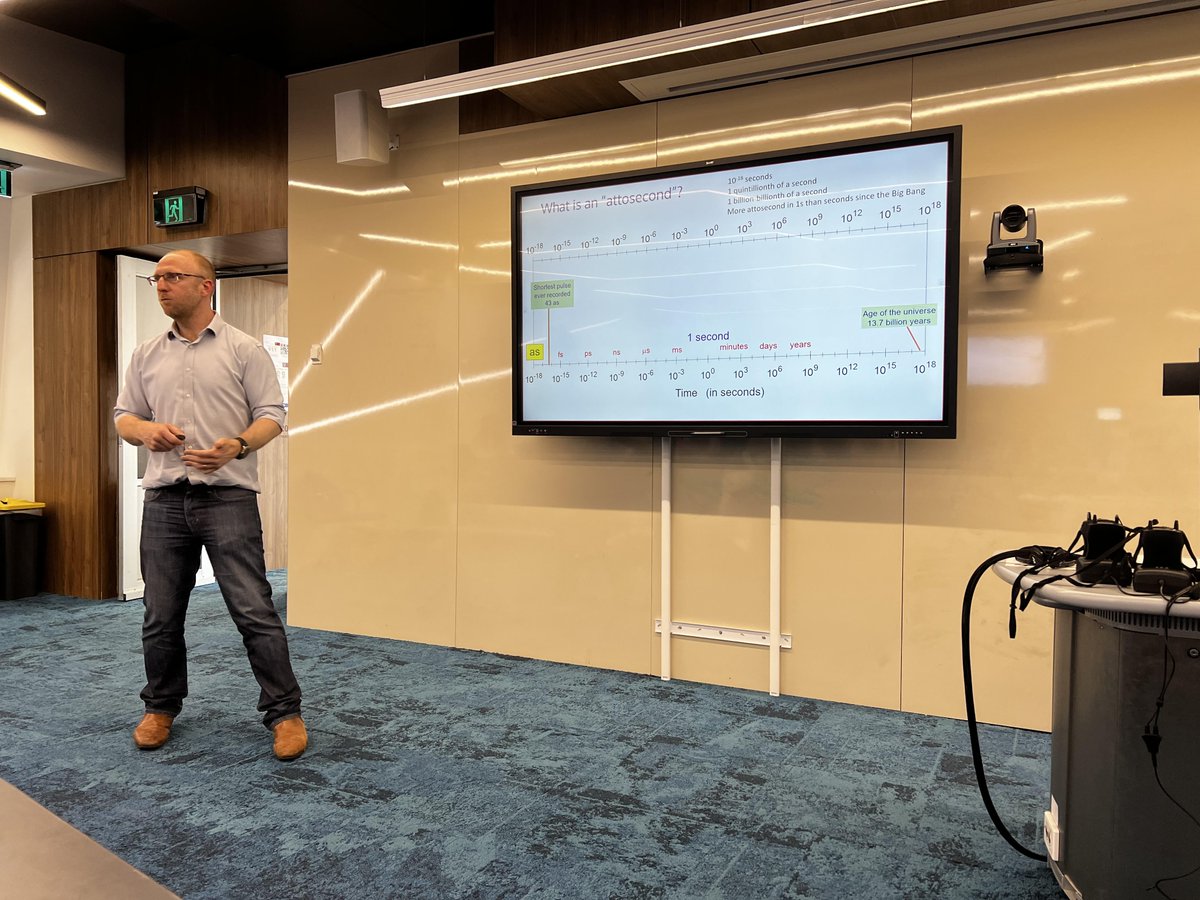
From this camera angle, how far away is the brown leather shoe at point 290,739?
2.61m

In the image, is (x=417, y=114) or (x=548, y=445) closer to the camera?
(x=548, y=445)

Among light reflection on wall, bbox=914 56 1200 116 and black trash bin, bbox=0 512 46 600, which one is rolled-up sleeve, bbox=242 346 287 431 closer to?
light reflection on wall, bbox=914 56 1200 116

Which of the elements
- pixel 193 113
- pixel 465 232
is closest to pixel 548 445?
pixel 465 232

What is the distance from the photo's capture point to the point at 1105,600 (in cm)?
149

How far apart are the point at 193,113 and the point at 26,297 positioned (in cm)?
185

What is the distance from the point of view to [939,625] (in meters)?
3.11

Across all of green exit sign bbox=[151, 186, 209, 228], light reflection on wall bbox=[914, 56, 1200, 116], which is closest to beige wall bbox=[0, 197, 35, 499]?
green exit sign bbox=[151, 186, 209, 228]

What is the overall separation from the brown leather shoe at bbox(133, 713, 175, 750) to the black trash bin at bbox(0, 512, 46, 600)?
10.3 ft

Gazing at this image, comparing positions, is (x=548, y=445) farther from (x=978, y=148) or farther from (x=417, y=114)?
(x=978, y=148)

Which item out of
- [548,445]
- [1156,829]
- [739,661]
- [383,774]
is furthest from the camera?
[548,445]

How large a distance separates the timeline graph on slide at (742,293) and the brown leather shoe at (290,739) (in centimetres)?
157

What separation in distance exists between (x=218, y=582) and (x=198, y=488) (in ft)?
1.02

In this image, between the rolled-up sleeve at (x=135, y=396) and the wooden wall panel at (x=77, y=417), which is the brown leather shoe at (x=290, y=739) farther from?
the wooden wall panel at (x=77, y=417)

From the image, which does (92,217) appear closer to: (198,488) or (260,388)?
(260,388)
